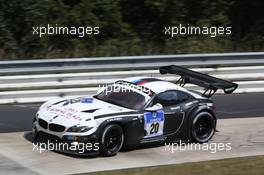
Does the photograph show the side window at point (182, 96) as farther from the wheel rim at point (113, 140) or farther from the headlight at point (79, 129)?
the headlight at point (79, 129)

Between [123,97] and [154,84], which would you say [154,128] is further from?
[154,84]

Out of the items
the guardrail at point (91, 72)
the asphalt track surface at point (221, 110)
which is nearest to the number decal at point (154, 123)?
the asphalt track surface at point (221, 110)

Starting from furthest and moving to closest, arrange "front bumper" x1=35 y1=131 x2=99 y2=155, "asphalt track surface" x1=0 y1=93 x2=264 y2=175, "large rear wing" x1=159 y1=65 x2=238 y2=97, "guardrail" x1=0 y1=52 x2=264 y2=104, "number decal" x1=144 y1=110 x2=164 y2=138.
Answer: "guardrail" x1=0 y1=52 x2=264 y2=104 → "large rear wing" x1=159 y1=65 x2=238 y2=97 → "number decal" x1=144 y1=110 x2=164 y2=138 → "front bumper" x1=35 y1=131 x2=99 y2=155 → "asphalt track surface" x1=0 y1=93 x2=264 y2=175

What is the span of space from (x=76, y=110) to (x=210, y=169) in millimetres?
2752

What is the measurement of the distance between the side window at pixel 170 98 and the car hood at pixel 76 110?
873 millimetres

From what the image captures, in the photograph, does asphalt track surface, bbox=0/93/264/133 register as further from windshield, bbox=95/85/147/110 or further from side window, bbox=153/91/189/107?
side window, bbox=153/91/189/107

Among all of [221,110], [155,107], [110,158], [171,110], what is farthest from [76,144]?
[221,110]

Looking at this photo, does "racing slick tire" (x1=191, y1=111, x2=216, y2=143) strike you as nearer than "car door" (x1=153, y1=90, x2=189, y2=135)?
No

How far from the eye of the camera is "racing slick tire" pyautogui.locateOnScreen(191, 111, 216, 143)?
13.2 metres

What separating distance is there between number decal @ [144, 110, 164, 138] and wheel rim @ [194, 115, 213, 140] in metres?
0.96

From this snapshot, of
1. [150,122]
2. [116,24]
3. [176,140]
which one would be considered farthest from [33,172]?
[116,24]

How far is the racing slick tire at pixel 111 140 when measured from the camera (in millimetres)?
11664

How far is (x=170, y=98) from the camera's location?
13047 mm

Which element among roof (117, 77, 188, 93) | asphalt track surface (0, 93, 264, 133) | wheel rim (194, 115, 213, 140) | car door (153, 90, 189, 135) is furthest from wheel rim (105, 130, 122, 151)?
asphalt track surface (0, 93, 264, 133)
